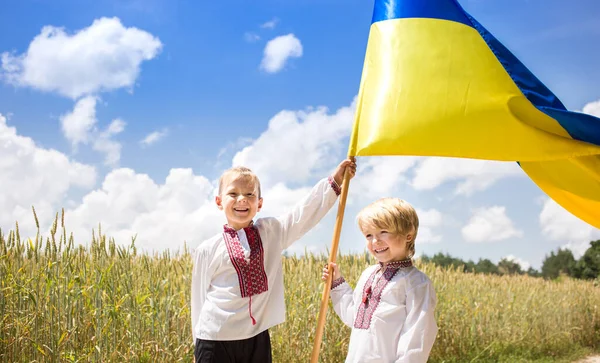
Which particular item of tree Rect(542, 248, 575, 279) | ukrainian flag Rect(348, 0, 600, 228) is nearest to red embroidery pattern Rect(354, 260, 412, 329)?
ukrainian flag Rect(348, 0, 600, 228)

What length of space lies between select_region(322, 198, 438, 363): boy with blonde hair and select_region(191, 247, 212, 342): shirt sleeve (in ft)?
2.61

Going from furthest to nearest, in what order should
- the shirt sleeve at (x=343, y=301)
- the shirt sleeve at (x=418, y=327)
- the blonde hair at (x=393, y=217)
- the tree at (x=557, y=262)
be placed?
the tree at (x=557, y=262), the shirt sleeve at (x=343, y=301), the blonde hair at (x=393, y=217), the shirt sleeve at (x=418, y=327)

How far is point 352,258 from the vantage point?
6.93m

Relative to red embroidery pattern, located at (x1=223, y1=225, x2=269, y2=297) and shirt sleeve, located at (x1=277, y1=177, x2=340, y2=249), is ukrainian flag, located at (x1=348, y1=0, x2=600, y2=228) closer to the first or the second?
shirt sleeve, located at (x1=277, y1=177, x2=340, y2=249)

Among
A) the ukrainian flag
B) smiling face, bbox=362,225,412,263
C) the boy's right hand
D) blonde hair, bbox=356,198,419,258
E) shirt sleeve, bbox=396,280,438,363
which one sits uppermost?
the ukrainian flag

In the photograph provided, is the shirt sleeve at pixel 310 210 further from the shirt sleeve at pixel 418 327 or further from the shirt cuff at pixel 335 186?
the shirt sleeve at pixel 418 327

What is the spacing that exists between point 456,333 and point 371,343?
4492 millimetres

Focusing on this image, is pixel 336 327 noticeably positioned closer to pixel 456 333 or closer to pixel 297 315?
pixel 297 315

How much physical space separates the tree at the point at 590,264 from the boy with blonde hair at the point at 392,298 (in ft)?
62.2

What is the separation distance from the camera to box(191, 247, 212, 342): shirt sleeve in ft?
9.83

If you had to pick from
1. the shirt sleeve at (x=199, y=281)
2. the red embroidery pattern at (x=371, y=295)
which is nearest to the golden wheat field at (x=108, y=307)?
the shirt sleeve at (x=199, y=281)

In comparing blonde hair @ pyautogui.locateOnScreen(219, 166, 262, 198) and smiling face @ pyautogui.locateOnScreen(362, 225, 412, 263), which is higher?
blonde hair @ pyautogui.locateOnScreen(219, 166, 262, 198)

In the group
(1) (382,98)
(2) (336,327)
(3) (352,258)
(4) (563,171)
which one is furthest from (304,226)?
(3) (352,258)

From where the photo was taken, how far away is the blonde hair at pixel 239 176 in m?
Answer: 2.93
